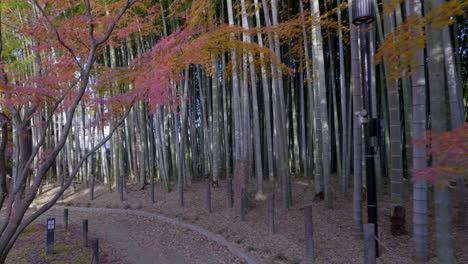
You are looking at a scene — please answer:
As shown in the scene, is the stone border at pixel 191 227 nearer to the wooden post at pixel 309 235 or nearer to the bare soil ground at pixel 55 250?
the wooden post at pixel 309 235

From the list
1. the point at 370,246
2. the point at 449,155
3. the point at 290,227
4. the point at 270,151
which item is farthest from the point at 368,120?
the point at 270,151

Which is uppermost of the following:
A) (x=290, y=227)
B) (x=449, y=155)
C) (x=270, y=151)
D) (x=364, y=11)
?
(x=364, y=11)

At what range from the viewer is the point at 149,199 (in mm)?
8258

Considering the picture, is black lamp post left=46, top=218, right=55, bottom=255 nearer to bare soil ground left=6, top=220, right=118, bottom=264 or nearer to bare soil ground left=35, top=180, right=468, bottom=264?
bare soil ground left=6, top=220, right=118, bottom=264

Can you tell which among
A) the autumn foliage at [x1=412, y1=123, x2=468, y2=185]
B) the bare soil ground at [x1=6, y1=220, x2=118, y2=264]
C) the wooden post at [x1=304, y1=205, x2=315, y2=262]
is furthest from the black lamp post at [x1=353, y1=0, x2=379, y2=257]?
the bare soil ground at [x1=6, y1=220, x2=118, y2=264]

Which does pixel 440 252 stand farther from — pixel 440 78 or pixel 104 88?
pixel 104 88

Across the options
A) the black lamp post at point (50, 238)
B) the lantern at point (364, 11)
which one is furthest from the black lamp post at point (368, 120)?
the black lamp post at point (50, 238)

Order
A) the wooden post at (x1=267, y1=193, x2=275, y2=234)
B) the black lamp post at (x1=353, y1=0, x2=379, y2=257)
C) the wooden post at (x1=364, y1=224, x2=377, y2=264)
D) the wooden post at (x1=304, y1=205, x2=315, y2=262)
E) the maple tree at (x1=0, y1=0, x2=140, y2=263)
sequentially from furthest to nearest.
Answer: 1. the wooden post at (x1=267, y1=193, x2=275, y2=234)
2. the wooden post at (x1=304, y1=205, x2=315, y2=262)
3. the maple tree at (x1=0, y1=0, x2=140, y2=263)
4. the black lamp post at (x1=353, y1=0, x2=379, y2=257)
5. the wooden post at (x1=364, y1=224, x2=377, y2=264)

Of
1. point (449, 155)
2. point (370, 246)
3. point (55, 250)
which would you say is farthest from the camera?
point (55, 250)

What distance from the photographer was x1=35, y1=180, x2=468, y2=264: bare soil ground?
150 inches

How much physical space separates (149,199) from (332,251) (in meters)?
5.61

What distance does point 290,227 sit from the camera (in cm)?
498

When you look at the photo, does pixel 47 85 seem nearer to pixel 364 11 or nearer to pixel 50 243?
pixel 50 243

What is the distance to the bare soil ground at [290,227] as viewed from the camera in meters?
3.82
